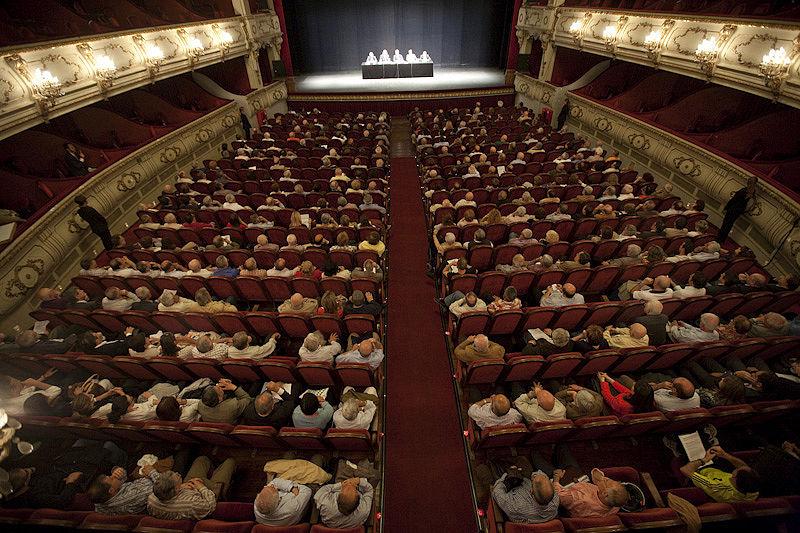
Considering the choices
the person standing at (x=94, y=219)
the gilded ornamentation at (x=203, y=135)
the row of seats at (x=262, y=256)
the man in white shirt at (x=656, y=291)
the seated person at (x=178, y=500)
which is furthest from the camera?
the gilded ornamentation at (x=203, y=135)

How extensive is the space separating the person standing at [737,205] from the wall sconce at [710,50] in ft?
8.44

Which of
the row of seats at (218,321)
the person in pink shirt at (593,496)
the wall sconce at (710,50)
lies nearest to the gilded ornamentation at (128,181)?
the row of seats at (218,321)

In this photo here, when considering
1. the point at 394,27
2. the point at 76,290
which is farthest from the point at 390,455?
the point at 394,27

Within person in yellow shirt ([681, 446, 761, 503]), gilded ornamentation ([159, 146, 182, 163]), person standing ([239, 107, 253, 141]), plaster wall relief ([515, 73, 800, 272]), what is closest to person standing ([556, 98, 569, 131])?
plaster wall relief ([515, 73, 800, 272])

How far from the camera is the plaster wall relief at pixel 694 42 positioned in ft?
16.5

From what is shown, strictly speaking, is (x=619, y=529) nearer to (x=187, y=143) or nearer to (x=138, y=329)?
(x=138, y=329)

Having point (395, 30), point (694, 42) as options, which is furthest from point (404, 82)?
point (694, 42)

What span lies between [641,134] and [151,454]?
418 inches

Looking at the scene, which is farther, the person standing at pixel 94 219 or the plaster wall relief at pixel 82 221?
the person standing at pixel 94 219

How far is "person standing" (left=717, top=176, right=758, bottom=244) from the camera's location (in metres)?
5.26

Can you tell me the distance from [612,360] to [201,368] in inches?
154

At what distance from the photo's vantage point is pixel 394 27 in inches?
637

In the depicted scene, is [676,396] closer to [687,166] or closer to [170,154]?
[687,166]

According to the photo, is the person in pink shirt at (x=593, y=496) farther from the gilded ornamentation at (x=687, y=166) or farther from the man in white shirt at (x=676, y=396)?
the gilded ornamentation at (x=687, y=166)
